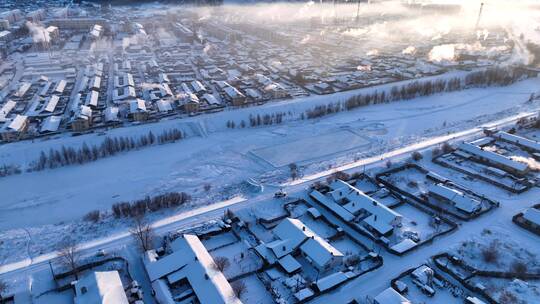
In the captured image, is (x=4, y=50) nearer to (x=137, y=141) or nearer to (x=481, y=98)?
(x=137, y=141)

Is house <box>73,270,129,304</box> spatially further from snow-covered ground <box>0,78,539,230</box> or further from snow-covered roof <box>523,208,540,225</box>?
snow-covered roof <box>523,208,540,225</box>

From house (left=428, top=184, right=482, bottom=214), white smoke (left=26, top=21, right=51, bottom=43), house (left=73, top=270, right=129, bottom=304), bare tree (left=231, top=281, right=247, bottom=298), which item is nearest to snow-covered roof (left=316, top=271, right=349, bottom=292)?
bare tree (left=231, top=281, right=247, bottom=298)

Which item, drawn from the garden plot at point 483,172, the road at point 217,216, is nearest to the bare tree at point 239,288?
the road at point 217,216

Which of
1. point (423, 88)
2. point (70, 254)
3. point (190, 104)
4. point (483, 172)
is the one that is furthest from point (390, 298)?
point (423, 88)

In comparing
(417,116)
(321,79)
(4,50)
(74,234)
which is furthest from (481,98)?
(4,50)

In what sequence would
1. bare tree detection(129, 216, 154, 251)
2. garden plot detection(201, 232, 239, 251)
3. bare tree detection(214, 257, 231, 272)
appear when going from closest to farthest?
bare tree detection(214, 257, 231, 272), bare tree detection(129, 216, 154, 251), garden plot detection(201, 232, 239, 251)

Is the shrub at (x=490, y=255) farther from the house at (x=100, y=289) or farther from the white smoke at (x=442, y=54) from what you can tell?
the white smoke at (x=442, y=54)
